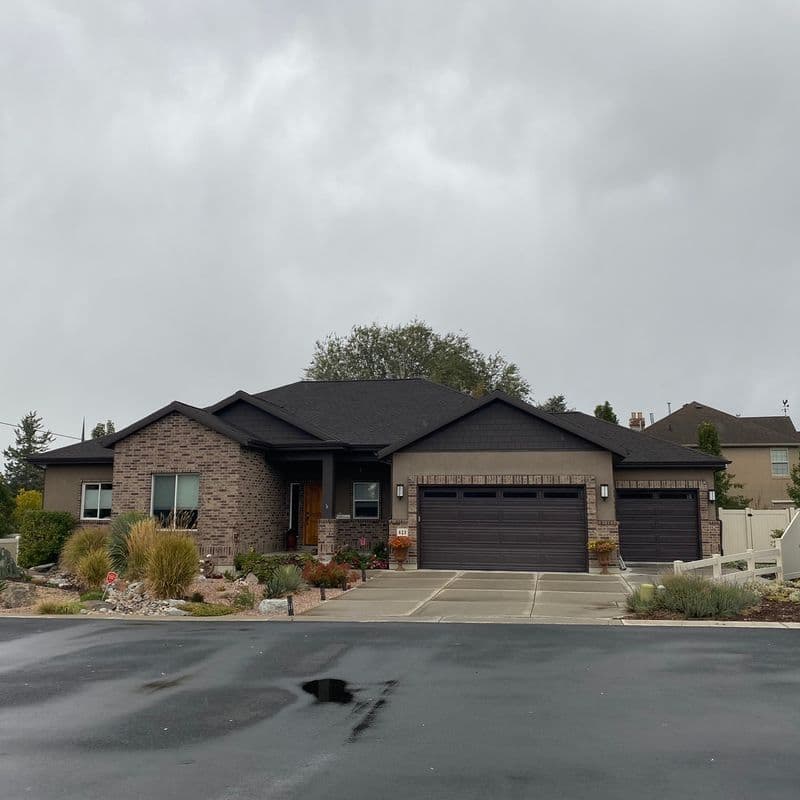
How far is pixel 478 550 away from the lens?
21469 millimetres

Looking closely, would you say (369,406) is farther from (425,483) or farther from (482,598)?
(482,598)

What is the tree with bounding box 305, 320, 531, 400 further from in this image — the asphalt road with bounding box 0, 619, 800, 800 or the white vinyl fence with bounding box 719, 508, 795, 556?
the asphalt road with bounding box 0, 619, 800, 800

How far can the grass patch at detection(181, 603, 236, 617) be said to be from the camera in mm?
14352

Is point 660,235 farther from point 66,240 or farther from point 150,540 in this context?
point 66,240


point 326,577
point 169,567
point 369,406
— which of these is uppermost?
point 369,406

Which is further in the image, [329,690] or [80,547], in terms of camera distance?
[80,547]

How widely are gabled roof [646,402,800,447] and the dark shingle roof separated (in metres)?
18.1

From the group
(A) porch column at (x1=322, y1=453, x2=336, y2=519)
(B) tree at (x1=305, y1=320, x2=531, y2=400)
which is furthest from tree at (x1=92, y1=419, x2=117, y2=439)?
(A) porch column at (x1=322, y1=453, x2=336, y2=519)

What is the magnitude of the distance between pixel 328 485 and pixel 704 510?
11681mm

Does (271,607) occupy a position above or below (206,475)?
below

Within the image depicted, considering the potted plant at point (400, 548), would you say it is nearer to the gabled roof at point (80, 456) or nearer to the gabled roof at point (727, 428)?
the gabled roof at point (80, 456)

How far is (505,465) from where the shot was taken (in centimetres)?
2189

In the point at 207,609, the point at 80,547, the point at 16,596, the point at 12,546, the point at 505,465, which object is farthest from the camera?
the point at 12,546

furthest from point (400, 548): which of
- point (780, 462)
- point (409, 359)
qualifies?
point (409, 359)
